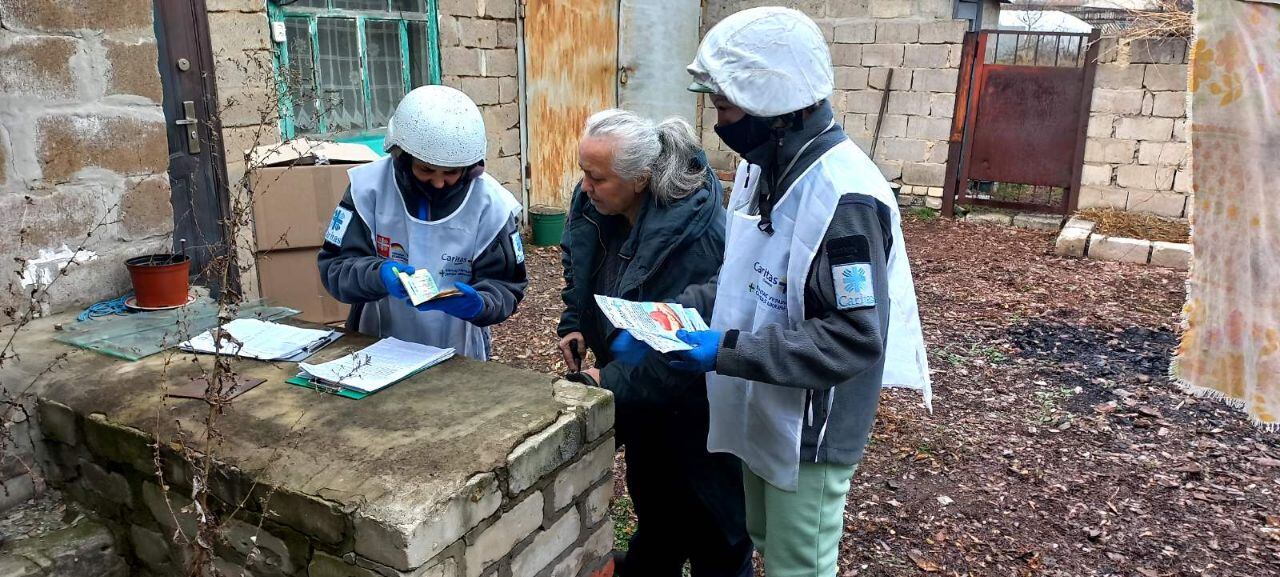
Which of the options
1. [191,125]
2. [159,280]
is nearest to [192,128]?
[191,125]

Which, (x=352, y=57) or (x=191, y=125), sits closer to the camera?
(x=191, y=125)

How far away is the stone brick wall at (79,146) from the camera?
272 cm

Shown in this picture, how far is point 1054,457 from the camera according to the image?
3.90m

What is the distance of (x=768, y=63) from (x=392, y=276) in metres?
1.30

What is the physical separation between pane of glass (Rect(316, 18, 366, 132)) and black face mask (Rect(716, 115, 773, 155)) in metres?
4.44

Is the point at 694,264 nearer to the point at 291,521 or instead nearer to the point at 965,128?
the point at 291,521

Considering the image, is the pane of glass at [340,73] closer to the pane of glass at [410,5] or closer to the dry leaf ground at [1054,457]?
the pane of glass at [410,5]

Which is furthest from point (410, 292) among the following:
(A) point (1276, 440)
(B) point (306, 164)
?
(A) point (1276, 440)

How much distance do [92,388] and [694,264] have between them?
5.84 ft

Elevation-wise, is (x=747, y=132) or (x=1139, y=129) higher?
(x=747, y=132)

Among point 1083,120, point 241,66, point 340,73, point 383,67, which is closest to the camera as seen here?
point 241,66

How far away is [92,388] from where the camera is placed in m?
2.34

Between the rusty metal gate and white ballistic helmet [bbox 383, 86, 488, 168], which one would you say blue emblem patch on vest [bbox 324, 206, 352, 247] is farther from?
the rusty metal gate

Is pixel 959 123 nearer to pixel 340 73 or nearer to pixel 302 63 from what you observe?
pixel 340 73
